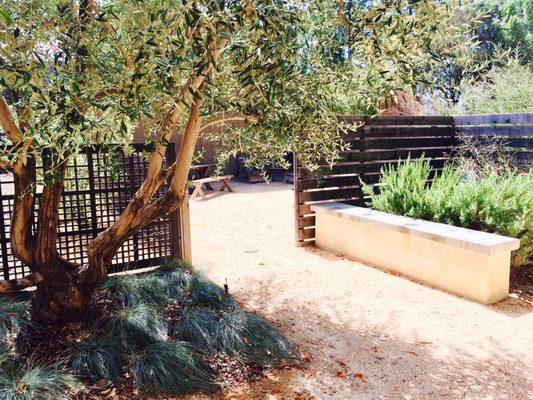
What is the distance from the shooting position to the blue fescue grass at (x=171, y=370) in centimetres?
272

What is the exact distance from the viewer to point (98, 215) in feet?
15.0

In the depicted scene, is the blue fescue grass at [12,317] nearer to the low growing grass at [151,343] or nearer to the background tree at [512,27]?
the low growing grass at [151,343]

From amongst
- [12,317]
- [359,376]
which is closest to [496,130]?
[359,376]

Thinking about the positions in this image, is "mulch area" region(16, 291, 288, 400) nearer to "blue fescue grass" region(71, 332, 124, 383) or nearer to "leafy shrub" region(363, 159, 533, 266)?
"blue fescue grass" region(71, 332, 124, 383)

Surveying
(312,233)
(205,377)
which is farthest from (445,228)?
(205,377)

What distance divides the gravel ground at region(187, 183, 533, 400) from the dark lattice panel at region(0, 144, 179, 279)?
0.77m

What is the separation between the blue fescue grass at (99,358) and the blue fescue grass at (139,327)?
0.25 feet

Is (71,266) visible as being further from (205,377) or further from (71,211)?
(205,377)

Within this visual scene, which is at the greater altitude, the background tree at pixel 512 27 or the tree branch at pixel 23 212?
the background tree at pixel 512 27

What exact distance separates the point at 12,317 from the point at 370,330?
2651 millimetres

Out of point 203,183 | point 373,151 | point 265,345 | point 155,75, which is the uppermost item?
point 155,75

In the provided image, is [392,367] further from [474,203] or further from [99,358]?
[474,203]

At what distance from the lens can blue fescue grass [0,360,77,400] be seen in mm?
2408

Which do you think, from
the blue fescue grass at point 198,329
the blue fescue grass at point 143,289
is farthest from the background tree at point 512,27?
the blue fescue grass at point 198,329
